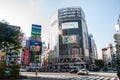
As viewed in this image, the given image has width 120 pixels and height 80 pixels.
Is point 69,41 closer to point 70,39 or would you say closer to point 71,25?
point 70,39

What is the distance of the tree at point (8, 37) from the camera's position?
2838 cm

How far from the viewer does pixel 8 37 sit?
2906 centimetres

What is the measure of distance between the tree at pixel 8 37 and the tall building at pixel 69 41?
68.5 metres

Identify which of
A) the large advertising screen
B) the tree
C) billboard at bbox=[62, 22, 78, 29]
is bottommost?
the tree

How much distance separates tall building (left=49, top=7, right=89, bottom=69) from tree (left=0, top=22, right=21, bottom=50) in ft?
225

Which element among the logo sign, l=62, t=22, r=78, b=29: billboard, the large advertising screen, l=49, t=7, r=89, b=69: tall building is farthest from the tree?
l=62, t=22, r=78, b=29: billboard

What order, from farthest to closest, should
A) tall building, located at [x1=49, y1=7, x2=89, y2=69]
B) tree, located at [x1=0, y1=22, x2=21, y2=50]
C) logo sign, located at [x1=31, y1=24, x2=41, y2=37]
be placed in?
1. tall building, located at [x1=49, y1=7, x2=89, y2=69]
2. tree, located at [x1=0, y1=22, x2=21, y2=50]
3. logo sign, located at [x1=31, y1=24, x2=41, y2=37]

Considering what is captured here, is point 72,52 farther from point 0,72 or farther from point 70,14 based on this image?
point 0,72

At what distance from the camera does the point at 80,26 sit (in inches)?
4067

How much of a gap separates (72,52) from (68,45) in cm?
508

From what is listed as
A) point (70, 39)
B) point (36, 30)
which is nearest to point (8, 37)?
point (36, 30)

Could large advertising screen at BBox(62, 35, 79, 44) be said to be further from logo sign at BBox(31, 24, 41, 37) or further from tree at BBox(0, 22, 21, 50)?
logo sign at BBox(31, 24, 41, 37)

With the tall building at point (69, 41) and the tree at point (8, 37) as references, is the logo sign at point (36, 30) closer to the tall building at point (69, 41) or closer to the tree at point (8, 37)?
the tree at point (8, 37)

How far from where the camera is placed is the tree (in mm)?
28375
